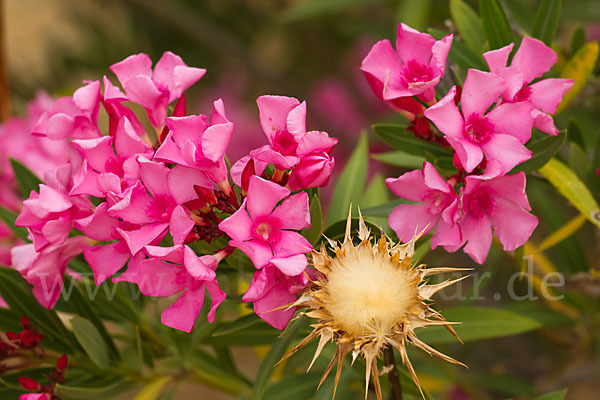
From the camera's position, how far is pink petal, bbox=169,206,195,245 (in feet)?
1.90

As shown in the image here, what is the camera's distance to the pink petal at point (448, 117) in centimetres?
61

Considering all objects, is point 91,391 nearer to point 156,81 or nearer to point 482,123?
point 156,81

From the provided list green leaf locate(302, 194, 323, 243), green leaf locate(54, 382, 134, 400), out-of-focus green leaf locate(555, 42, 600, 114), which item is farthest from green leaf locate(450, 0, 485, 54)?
green leaf locate(54, 382, 134, 400)

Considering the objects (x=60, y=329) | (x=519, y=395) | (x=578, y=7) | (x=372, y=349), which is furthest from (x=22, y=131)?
(x=578, y=7)

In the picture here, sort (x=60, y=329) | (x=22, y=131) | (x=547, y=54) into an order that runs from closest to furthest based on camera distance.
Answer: (x=547, y=54), (x=60, y=329), (x=22, y=131)

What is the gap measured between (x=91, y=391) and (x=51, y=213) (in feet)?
0.83

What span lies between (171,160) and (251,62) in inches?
52.8

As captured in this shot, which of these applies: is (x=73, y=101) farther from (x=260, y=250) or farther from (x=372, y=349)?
(x=372, y=349)

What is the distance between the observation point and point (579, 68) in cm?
85

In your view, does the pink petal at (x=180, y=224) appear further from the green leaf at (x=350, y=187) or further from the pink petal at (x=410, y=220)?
the green leaf at (x=350, y=187)

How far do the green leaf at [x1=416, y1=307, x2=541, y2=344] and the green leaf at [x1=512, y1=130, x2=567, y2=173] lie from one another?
0.27 m

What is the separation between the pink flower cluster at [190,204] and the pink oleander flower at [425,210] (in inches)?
3.7

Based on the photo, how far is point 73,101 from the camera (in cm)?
71

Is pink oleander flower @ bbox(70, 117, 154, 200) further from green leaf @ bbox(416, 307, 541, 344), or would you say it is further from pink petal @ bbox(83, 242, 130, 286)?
green leaf @ bbox(416, 307, 541, 344)
